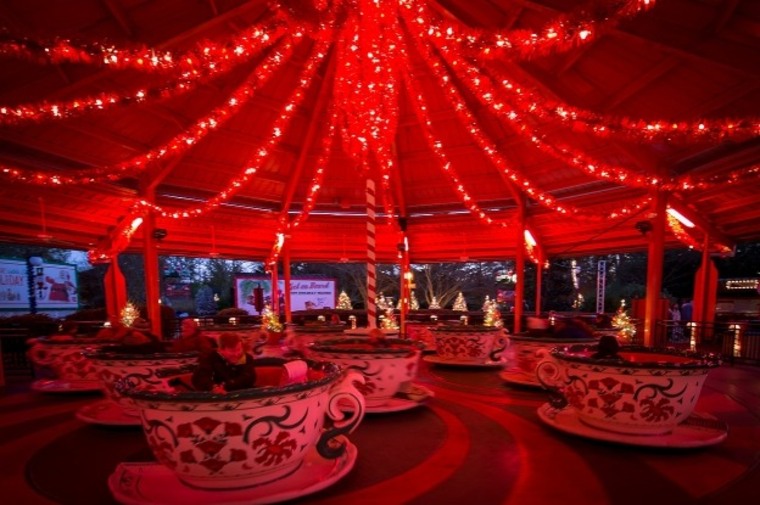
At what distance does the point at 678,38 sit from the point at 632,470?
4904 mm

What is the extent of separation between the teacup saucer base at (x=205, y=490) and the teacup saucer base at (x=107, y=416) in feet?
4.10

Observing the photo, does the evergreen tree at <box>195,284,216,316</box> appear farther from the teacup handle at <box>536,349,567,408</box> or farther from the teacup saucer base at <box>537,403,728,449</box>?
the teacup saucer base at <box>537,403,728,449</box>

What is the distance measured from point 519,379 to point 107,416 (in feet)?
14.8

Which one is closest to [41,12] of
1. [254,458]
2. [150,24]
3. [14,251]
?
[150,24]

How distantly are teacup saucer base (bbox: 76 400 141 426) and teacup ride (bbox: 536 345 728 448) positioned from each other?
3.64 metres

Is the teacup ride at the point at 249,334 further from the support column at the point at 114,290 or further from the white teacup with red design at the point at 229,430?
the support column at the point at 114,290

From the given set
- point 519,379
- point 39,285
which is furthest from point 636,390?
point 39,285

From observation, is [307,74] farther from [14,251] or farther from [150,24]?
[14,251]

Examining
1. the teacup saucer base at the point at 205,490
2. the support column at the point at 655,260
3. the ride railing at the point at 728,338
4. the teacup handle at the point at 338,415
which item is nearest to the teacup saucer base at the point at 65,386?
the teacup saucer base at the point at 205,490

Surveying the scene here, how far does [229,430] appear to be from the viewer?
7.88 feet

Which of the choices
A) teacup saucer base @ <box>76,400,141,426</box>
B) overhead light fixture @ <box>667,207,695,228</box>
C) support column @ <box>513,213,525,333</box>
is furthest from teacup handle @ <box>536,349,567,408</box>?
overhead light fixture @ <box>667,207,695,228</box>

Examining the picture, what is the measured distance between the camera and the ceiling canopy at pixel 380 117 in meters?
4.61

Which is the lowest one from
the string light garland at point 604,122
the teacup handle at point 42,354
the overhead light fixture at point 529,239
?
the teacup handle at point 42,354

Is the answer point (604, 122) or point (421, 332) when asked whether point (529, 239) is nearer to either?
point (421, 332)
